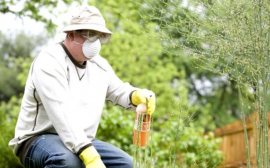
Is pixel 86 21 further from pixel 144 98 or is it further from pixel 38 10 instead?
pixel 38 10

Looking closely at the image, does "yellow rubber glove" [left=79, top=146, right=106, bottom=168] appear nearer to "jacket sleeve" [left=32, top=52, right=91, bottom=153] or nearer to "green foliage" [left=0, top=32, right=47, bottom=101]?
"jacket sleeve" [left=32, top=52, right=91, bottom=153]

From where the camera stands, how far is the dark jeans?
2672 mm

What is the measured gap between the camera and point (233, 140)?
7598 millimetres

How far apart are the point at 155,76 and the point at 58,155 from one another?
9.78 meters

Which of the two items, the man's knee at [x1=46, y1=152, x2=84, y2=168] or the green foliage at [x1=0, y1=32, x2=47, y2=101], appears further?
the green foliage at [x1=0, y1=32, x2=47, y2=101]

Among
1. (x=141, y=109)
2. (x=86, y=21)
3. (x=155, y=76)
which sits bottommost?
(x=141, y=109)

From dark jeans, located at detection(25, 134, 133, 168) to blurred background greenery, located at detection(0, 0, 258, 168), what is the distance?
0.74ft

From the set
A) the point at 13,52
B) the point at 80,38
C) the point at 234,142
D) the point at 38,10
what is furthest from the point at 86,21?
the point at 13,52

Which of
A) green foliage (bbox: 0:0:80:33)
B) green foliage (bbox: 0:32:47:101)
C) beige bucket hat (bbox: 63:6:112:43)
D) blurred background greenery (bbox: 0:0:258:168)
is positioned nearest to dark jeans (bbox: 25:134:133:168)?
blurred background greenery (bbox: 0:0:258:168)

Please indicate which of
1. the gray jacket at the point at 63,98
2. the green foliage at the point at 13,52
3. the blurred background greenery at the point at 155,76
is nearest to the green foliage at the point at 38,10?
the blurred background greenery at the point at 155,76

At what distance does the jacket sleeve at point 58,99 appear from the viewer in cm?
268

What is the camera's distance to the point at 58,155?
8.78 ft

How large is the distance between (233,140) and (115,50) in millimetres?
4660

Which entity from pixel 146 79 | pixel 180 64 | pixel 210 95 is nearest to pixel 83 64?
pixel 146 79
